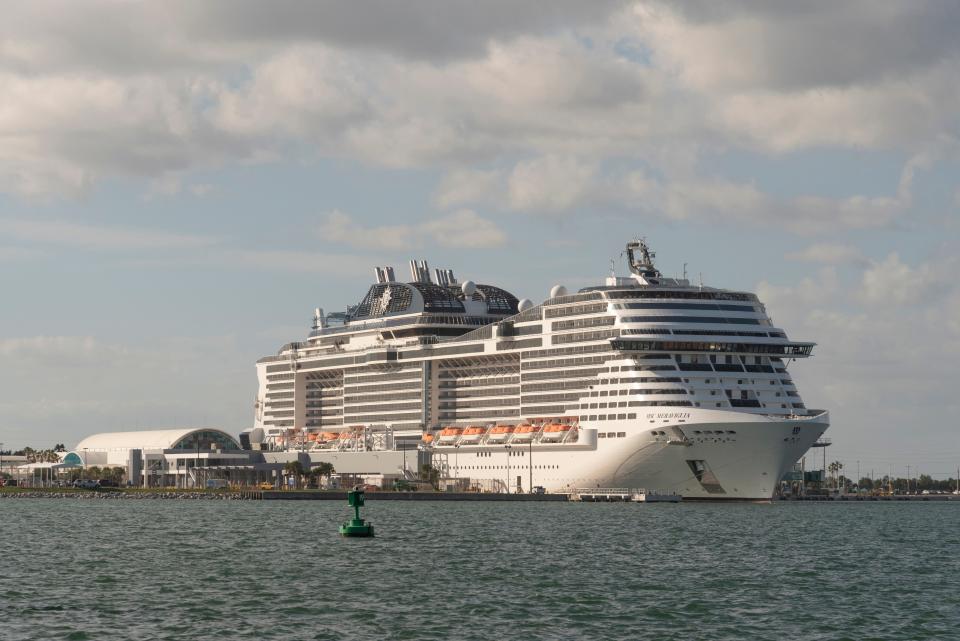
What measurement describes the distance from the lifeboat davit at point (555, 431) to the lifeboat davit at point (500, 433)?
8.36m

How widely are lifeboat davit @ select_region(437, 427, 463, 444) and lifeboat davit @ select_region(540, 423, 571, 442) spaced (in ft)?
68.8

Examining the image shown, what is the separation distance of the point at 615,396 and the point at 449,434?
35.8 m

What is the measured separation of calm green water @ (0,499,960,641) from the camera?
5197cm

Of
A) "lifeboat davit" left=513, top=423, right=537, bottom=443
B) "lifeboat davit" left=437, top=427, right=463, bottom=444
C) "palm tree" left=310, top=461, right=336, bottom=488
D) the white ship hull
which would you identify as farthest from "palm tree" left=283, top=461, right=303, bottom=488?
the white ship hull

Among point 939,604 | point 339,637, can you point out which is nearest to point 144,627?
point 339,637

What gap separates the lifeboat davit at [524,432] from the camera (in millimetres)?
156125

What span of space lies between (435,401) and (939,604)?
120m

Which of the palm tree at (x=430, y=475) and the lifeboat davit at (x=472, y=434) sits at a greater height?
the lifeboat davit at (x=472, y=434)

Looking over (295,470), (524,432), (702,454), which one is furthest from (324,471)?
(702,454)

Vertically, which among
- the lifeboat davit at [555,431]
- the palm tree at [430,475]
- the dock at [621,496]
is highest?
the lifeboat davit at [555,431]

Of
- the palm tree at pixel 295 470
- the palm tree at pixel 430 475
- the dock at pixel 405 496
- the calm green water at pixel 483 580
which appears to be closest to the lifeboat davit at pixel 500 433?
the dock at pixel 405 496

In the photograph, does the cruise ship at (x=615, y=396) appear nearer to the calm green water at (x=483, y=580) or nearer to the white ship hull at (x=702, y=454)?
the white ship hull at (x=702, y=454)

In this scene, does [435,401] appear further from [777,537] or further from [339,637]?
[339,637]

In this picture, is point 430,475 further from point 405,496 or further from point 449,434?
point 405,496
